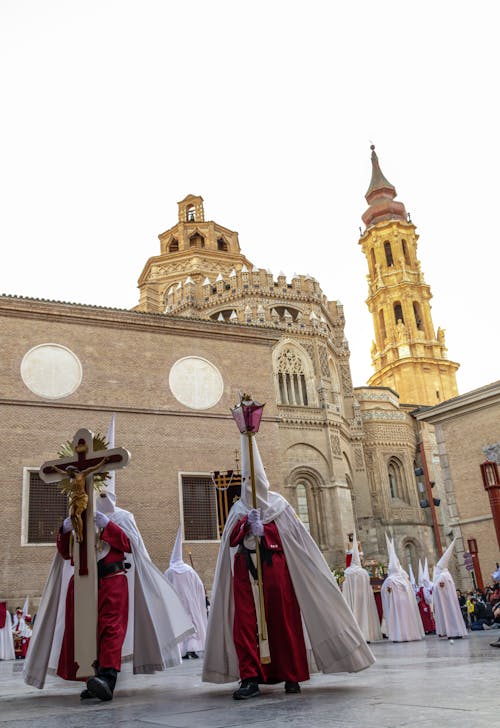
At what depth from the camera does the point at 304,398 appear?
36625 mm

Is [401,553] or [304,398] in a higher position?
[304,398]

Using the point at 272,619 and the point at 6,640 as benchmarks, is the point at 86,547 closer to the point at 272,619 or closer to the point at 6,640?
the point at 272,619

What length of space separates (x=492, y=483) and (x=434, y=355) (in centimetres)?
4167

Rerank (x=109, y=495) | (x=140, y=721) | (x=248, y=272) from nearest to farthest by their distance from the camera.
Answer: (x=140, y=721) → (x=109, y=495) → (x=248, y=272)

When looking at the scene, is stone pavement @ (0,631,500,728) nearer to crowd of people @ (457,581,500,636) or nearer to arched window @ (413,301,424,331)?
crowd of people @ (457,581,500,636)

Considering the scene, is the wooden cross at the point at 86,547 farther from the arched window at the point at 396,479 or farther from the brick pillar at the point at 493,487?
the arched window at the point at 396,479

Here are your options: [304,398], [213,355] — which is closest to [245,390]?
[213,355]

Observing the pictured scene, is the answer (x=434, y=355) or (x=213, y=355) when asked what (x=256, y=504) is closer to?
(x=213, y=355)

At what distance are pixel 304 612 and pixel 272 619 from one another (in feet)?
0.92

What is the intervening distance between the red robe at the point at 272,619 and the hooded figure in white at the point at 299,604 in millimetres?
90

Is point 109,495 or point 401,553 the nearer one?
point 109,495

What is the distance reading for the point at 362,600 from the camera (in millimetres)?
13422

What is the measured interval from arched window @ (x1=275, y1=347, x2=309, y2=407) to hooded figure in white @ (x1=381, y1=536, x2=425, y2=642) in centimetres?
2242

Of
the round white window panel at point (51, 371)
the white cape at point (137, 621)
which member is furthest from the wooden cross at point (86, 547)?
the round white window panel at point (51, 371)
